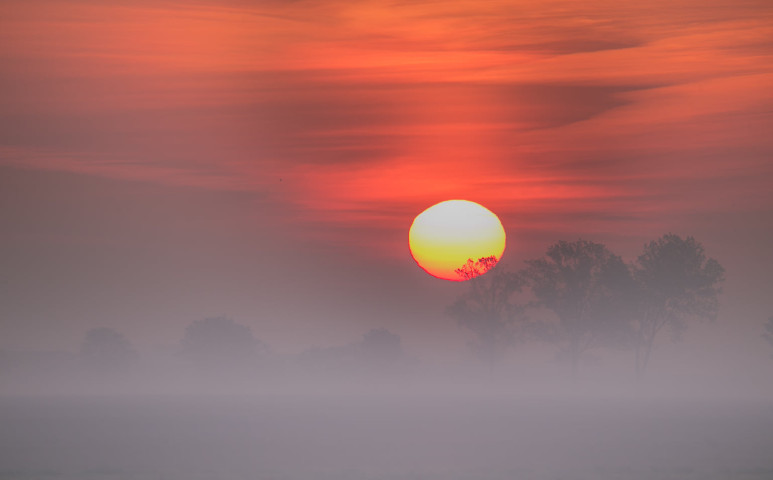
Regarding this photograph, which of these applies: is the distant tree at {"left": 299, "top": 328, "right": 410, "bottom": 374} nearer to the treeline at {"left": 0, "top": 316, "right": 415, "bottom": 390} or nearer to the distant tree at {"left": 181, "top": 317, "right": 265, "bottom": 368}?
the treeline at {"left": 0, "top": 316, "right": 415, "bottom": 390}

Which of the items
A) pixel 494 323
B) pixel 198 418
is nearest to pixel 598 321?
pixel 494 323

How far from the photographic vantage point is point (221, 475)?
1210 inches

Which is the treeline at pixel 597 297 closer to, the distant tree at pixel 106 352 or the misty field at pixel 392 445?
the misty field at pixel 392 445

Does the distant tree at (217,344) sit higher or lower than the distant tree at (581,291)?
higher

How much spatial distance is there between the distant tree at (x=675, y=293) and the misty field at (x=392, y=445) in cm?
3271

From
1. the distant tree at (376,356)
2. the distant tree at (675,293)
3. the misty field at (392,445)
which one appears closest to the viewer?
the misty field at (392,445)

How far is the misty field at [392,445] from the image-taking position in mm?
31312

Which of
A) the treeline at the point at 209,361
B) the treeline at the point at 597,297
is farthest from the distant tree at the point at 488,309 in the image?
the treeline at the point at 209,361

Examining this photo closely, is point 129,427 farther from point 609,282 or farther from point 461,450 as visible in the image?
point 609,282

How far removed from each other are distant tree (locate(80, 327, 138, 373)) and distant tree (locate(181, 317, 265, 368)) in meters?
11.2

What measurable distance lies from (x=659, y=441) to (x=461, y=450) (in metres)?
9.86

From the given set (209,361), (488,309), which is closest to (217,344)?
(209,361)

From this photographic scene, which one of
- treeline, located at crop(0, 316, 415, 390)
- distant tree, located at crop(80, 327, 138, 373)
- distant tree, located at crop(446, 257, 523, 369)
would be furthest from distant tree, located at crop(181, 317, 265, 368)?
distant tree, located at crop(446, 257, 523, 369)

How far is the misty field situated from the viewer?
3131 centimetres
